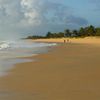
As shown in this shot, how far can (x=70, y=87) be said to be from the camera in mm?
8070

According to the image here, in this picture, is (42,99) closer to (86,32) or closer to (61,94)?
(61,94)

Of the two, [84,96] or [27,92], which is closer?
[84,96]

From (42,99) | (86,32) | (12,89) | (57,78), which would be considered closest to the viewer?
(42,99)

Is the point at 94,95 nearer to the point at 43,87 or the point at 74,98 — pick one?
the point at 74,98

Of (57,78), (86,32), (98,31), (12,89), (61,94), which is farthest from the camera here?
(86,32)

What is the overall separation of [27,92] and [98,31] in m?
90.2

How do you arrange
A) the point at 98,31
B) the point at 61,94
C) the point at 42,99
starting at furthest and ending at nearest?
the point at 98,31
the point at 61,94
the point at 42,99

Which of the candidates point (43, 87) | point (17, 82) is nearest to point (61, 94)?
point (43, 87)

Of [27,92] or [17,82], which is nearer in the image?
[27,92]

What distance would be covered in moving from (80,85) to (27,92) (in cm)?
165

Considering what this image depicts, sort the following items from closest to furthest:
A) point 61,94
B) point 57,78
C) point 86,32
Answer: point 61,94 < point 57,78 < point 86,32

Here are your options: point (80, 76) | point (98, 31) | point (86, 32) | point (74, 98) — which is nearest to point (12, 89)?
point (74, 98)

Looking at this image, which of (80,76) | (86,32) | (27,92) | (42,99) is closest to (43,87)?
(27,92)

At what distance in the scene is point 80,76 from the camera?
10.1 meters
